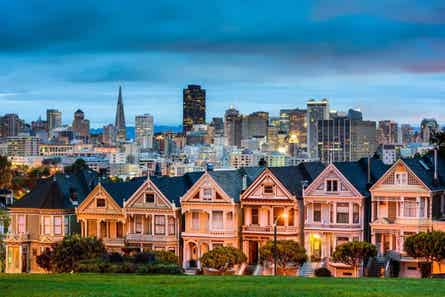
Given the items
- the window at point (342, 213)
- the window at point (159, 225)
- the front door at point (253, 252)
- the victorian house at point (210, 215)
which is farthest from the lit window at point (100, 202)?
the window at point (342, 213)

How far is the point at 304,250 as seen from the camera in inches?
2270

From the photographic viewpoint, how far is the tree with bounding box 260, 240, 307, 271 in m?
56.8

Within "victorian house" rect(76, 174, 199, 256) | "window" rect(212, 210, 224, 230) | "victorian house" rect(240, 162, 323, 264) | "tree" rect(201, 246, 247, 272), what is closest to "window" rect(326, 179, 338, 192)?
"victorian house" rect(240, 162, 323, 264)

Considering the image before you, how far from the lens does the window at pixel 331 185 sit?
192 feet

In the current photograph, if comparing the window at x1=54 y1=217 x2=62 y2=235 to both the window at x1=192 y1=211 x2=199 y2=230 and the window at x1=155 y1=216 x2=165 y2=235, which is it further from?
the window at x1=192 y1=211 x2=199 y2=230

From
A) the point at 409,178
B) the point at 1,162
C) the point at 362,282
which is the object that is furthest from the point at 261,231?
the point at 1,162

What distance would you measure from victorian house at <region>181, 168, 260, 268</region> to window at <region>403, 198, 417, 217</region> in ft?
33.4

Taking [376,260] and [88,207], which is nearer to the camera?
[376,260]

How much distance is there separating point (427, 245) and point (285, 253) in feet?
26.6

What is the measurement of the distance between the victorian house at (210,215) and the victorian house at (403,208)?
340 inches

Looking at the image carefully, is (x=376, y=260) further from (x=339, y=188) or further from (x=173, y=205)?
(x=173, y=205)

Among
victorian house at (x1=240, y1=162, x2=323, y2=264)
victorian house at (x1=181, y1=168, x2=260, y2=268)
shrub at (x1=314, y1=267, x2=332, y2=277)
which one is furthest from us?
victorian house at (x1=181, y1=168, x2=260, y2=268)

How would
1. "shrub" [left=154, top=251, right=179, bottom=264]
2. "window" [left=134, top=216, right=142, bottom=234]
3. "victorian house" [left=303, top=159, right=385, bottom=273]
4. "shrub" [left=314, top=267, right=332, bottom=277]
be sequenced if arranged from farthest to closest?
"window" [left=134, top=216, right=142, bottom=234] → "victorian house" [left=303, top=159, right=385, bottom=273] → "shrub" [left=314, top=267, right=332, bottom=277] → "shrub" [left=154, top=251, right=179, bottom=264]

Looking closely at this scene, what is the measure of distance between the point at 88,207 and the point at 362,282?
31.1 metres
